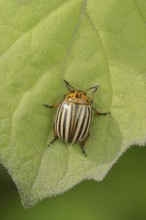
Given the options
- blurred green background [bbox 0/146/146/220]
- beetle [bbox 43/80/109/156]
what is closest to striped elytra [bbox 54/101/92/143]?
beetle [bbox 43/80/109/156]

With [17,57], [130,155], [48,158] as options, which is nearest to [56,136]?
[48,158]

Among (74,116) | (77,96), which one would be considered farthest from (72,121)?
(77,96)

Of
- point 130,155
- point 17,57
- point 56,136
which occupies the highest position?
point 17,57

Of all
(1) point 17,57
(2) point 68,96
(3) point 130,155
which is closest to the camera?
(1) point 17,57

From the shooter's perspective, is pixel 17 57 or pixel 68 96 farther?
pixel 68 96

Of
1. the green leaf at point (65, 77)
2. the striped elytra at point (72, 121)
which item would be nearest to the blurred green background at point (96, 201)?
the striped elytra at point (72, 121)

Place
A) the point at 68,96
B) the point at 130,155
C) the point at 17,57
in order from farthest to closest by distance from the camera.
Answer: the point at 130,155, the point at 68,96, the point at 17,57

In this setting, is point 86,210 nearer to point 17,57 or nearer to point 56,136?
point 56,136

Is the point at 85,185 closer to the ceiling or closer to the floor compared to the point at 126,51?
closer to the floor
